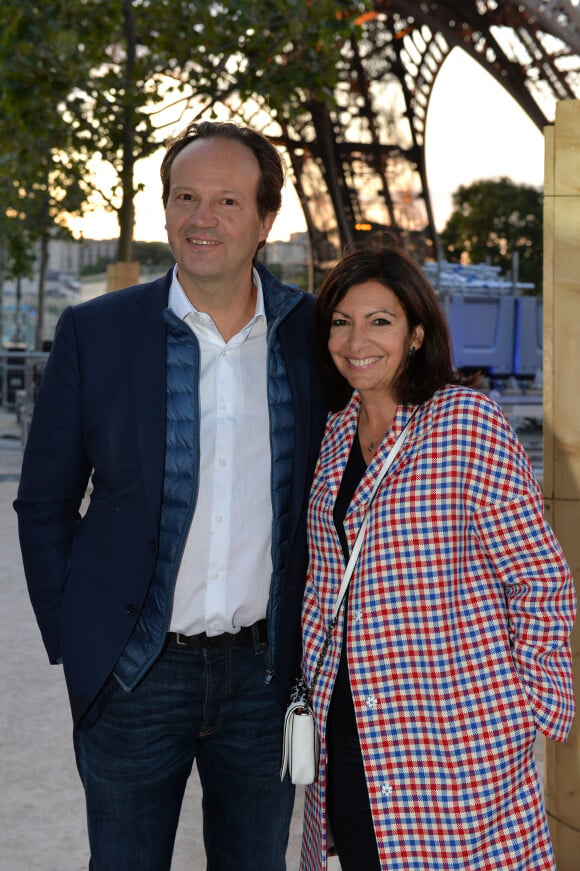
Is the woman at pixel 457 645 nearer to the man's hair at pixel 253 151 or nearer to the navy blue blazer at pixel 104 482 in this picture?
the navy blue blazer at pixel 104 482

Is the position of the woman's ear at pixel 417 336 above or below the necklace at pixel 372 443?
above

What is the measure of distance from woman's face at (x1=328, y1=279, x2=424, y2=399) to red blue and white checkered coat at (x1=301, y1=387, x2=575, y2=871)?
0.19 metres

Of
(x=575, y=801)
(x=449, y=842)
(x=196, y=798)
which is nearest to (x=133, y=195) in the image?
(x=196, y=798)

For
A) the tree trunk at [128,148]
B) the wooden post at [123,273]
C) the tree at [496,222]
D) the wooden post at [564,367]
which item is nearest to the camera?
the wooden post at [564,367]

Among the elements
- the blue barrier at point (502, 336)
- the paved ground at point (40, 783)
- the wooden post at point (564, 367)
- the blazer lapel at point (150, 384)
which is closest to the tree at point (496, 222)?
the blue barrier at point (502, 336)

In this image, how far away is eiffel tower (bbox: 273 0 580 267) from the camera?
26875 mm

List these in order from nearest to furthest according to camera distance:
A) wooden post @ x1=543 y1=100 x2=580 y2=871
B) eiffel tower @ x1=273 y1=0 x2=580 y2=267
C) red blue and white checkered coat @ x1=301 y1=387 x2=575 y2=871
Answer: red blue and white checkered coat @ x1=301 y1=387 x2=575 y2=871
wooden post @ x1=543 y1=100 x2=580 y2=871
eiffel tower @ x1=273 y1=0 x2=580 y2=267

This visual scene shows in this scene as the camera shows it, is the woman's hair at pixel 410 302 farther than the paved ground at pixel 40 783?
No

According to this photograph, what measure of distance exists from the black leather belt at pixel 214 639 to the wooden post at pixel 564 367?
43.2 inches

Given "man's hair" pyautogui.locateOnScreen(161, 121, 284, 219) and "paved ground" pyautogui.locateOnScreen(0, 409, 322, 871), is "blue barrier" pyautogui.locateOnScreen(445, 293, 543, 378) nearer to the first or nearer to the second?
"paved ground" pyautogui.locateOnScreen(0, 409, 322, 871)

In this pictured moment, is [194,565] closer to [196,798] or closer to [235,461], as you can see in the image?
[235,461]

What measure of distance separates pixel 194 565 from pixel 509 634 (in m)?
0.67

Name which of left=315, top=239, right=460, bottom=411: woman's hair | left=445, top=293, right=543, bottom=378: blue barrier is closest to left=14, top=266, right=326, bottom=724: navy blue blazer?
left=315, top=239, right=460, bottom=411: woman's hair

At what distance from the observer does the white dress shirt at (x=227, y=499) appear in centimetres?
253
